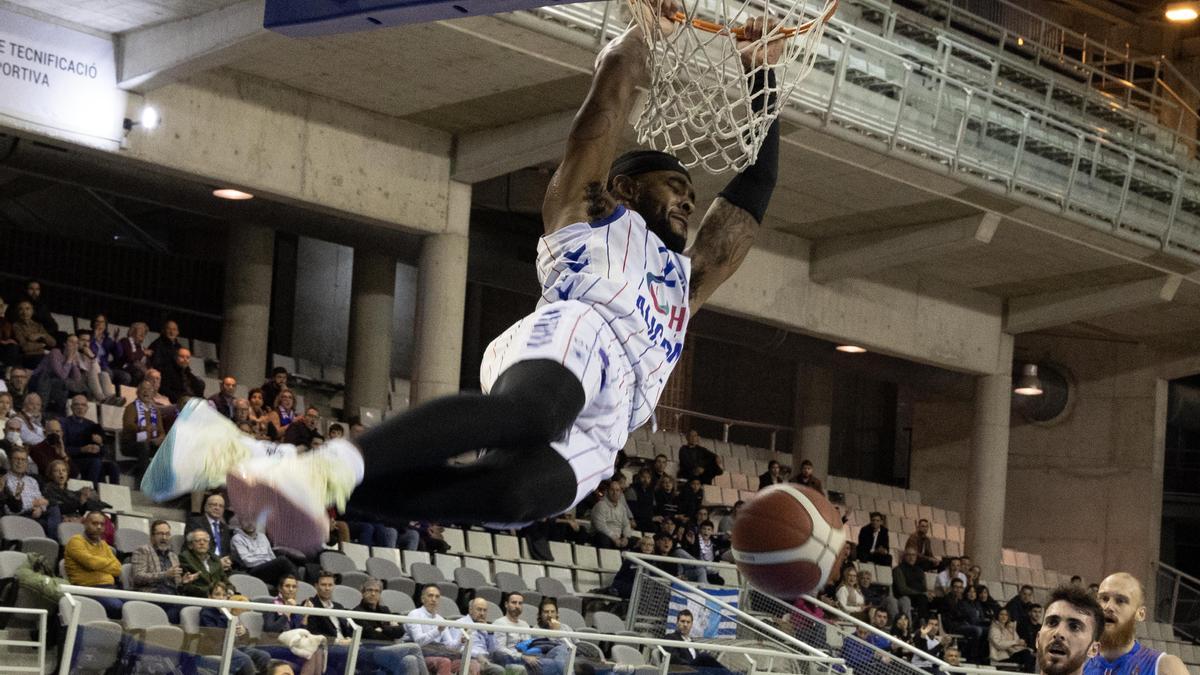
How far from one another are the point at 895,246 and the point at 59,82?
10.6 metres

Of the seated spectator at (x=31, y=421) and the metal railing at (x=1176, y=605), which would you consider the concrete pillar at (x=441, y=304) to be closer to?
the seated spectator at (x=31, y=421)

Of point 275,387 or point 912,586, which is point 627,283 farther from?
point 912,586

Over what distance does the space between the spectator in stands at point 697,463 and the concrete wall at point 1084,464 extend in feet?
30.0

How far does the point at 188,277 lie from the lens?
21688mm

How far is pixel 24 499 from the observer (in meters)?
11.1

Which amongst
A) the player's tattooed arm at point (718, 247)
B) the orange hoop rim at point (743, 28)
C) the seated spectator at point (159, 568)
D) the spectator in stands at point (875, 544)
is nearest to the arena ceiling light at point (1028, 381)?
the spectator in stands at point (875, 544)

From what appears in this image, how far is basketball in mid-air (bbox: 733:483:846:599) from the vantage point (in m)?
4.92

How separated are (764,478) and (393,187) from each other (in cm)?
589

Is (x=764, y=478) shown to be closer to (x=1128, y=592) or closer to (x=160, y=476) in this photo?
(x=1128, y=592)

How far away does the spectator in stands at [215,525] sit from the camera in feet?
36.8

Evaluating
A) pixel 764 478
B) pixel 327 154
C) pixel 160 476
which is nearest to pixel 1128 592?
pixel 160 476

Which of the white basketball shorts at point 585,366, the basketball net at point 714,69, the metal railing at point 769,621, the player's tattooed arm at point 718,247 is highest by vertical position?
the basketball net at point 714,69

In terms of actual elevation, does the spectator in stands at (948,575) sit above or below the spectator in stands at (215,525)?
below

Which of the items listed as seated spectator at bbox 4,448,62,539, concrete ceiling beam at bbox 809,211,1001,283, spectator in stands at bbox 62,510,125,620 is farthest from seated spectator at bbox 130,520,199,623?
concrete ceiling beam at bbox 809,211,1001,283
